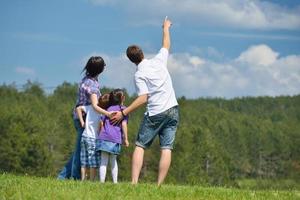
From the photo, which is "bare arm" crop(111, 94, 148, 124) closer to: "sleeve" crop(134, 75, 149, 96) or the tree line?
"sleeve" crop(134, 75, 149, 96)

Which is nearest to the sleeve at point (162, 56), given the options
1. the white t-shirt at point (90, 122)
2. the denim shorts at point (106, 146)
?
the white t-shirt at point (90, 122)

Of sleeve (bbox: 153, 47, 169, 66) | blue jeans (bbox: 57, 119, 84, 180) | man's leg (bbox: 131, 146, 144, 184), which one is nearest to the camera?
man's leg (bbox: 131, 146, 144, 184)

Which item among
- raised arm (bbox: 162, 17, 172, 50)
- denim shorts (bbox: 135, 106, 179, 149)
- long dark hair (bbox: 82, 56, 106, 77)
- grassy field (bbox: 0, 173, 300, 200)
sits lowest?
grassy field (bbox: 0, 173, 300, 200)

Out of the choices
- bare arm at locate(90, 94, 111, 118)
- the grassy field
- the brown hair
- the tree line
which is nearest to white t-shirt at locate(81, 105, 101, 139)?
bare arm at locate(90, 94, 111, 118)

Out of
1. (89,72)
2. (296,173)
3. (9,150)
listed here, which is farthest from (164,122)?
(296,173)

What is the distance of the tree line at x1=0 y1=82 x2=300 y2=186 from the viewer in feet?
304

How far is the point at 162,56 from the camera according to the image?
12.0 m

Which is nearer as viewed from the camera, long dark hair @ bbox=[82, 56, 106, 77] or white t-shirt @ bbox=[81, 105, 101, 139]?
long dark hair @ bbox=[82, 56, 106, 77]

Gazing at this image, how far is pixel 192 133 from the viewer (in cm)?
11612

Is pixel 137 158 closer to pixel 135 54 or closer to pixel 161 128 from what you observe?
pixel 161 128

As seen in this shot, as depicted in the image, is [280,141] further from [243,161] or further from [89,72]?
[89,72]

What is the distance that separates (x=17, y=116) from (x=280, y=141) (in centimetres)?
8668

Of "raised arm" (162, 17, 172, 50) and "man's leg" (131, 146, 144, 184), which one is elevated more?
"raised arm" (162, 17, 172, 50)

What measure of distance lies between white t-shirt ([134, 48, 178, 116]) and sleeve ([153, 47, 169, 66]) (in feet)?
0.43
